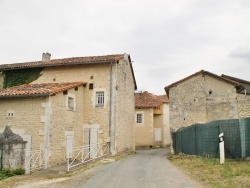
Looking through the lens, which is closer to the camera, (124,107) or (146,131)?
(124,107)

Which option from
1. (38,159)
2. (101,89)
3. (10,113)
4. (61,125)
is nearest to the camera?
(38,159)

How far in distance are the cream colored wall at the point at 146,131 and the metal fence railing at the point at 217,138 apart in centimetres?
1460

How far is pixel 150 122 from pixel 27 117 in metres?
18.1

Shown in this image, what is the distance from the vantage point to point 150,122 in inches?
Result: 1209

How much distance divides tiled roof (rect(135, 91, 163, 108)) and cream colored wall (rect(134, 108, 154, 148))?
601 mm

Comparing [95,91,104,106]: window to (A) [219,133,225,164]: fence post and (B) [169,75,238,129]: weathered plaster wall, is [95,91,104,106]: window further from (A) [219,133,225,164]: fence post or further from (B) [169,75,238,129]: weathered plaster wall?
(A) [219,133,225,164]: fence post

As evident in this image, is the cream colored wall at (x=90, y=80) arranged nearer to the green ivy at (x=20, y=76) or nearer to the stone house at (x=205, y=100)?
the green ivy at (x=20, y=76)

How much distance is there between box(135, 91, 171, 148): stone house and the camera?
30484 millimetres

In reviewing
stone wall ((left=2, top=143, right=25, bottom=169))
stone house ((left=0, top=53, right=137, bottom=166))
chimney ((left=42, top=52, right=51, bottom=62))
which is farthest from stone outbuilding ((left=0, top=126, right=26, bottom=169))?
chimney ((left=42, top=52, right=51, bottom=62))

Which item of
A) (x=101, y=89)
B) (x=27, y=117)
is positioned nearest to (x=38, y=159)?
(x=27, y=117)

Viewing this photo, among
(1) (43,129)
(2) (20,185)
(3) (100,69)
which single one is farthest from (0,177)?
(3) (100,69)

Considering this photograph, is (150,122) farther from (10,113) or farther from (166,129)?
(10,113)

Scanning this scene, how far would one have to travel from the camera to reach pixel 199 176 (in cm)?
922

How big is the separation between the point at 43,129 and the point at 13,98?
102 inches
